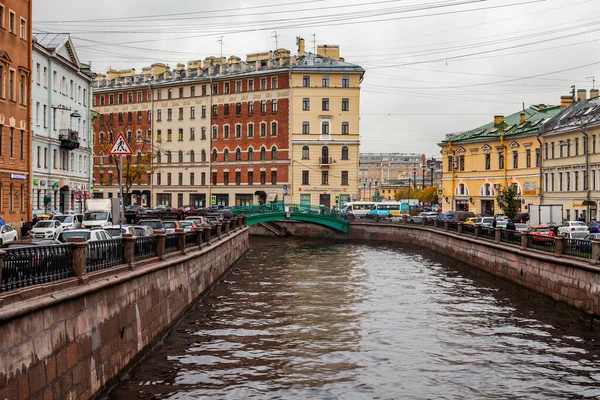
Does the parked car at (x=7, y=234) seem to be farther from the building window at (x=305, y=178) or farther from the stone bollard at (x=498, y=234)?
the building window at (x=305, y=178)

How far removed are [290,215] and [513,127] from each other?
1007 inches

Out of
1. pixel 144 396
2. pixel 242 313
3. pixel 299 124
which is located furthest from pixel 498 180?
pixel 144 396

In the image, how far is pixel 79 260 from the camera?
1441 centimetres

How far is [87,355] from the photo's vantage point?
44.8 ft

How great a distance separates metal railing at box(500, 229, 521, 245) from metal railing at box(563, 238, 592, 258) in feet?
20.8

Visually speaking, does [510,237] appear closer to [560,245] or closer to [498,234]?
[498,234]

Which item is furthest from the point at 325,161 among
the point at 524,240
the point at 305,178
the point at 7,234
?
the point at 7,234

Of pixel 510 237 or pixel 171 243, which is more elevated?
pixel 171 243

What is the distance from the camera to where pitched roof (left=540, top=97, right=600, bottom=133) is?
58.0 metres

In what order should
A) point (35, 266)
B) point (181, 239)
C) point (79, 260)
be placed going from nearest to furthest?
point (35, 266) < point (79, 260) < point (181, 239)

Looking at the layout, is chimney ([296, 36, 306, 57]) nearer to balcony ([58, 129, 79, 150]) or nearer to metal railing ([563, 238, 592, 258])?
balcony ([58, 129, 79, 150])

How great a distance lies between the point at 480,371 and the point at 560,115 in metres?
54.2

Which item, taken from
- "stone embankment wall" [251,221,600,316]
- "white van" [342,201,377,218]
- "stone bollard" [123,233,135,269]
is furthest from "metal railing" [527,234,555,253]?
"white van" [342,201,377,218]

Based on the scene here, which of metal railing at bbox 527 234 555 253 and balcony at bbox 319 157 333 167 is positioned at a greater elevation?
balcony at bbox 319 157 333 167
